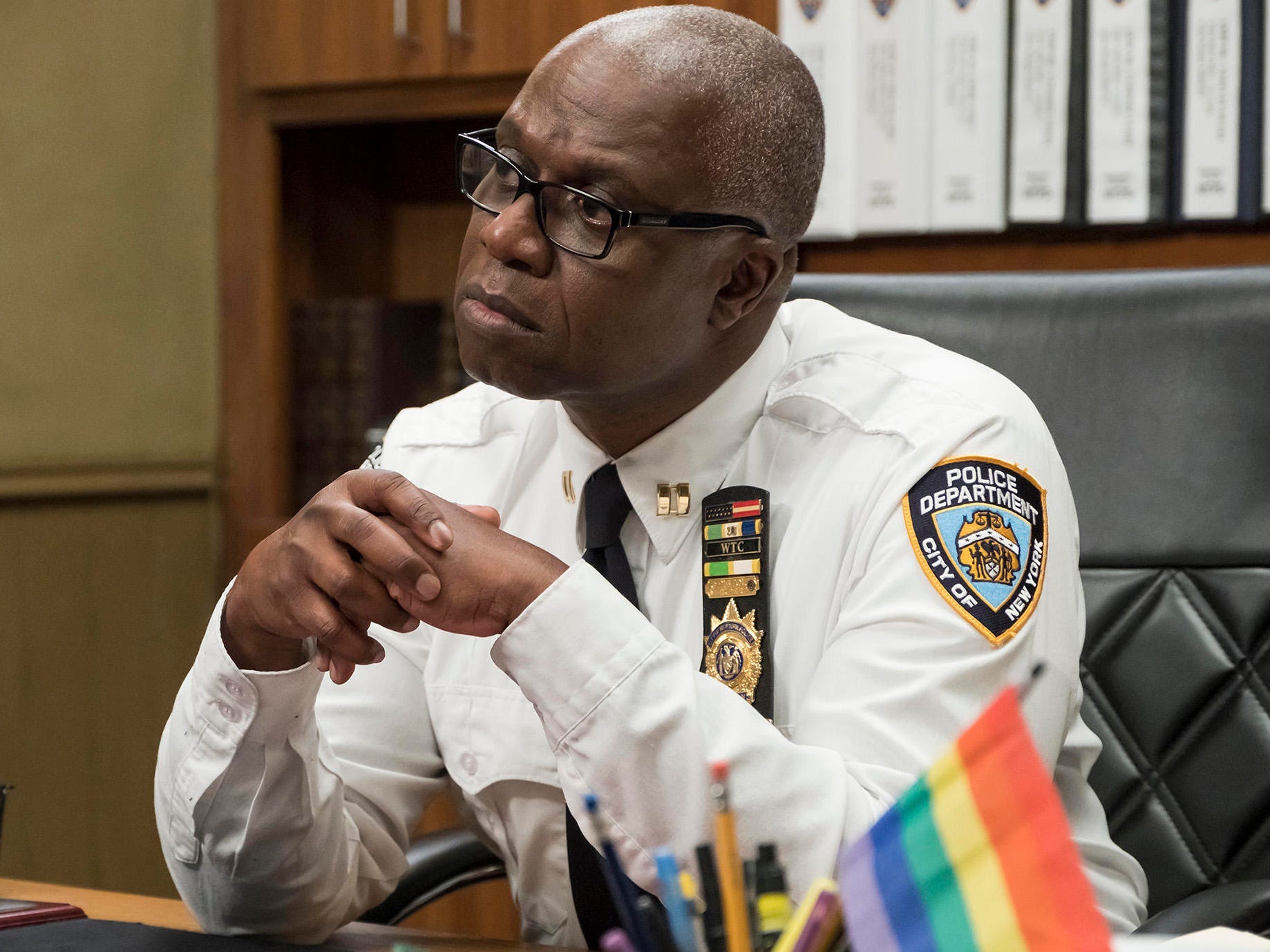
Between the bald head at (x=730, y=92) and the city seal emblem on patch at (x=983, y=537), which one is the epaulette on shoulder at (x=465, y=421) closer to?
the bald head at (x=730, y=92)

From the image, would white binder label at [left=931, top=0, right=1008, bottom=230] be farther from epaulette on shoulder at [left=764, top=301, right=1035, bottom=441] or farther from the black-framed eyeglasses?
the black-framed eyeglasses

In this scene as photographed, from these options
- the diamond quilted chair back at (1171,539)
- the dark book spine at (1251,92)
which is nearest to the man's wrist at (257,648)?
the diamond quilted chair back at (1171,539)

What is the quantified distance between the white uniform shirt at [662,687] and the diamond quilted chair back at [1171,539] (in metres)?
0.10

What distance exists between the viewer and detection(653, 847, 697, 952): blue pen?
48 cm

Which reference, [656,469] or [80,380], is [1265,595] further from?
[80,380]

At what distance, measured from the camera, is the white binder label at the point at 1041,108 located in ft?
6.51

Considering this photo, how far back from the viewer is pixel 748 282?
1.18 metres

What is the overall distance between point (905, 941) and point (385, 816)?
82 centimetres

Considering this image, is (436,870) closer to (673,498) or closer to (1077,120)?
(673,498)

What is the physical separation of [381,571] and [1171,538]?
661mm

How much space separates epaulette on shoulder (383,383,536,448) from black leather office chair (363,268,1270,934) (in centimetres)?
42

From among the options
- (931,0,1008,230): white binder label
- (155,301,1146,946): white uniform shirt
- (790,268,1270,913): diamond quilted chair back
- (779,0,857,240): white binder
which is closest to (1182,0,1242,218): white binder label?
(931,0,1008,230): white binder label

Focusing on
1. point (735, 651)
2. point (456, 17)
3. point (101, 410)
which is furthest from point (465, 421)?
point (101, 410)

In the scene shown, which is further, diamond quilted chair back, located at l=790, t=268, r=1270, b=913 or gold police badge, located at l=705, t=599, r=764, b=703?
diamond quilted chair back, located at l=790, t=268, r=1270, b=913
